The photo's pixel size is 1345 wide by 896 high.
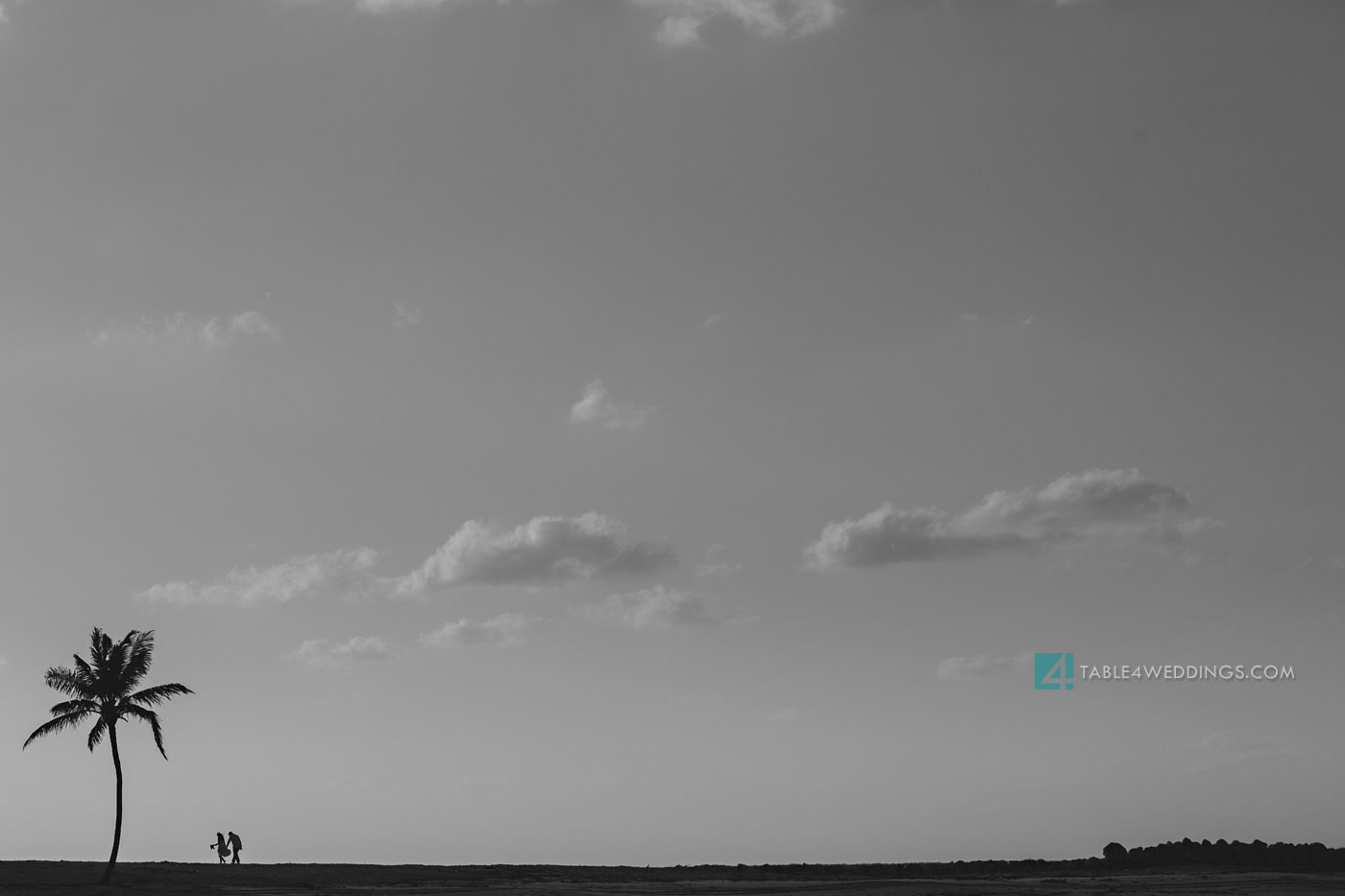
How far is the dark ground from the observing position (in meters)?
64.9

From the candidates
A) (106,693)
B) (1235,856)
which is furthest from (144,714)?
(1235,856)

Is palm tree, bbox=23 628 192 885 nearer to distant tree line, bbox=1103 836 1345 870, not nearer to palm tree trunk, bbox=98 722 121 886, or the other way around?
palm tree trunk, bbox=98 722 121 886

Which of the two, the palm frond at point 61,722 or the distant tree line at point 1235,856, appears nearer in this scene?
the palm frond at point 61,722

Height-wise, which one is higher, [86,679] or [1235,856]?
Result: [86,679]

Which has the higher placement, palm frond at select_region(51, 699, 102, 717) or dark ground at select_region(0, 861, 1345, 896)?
palm frond at select_region(51, 699, 102, 717)

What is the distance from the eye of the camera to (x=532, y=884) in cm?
7919

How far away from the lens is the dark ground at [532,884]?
64938mm

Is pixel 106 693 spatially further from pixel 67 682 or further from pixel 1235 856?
pixel 1235 856

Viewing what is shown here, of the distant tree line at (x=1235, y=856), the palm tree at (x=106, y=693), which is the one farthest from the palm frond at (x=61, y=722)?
the distant tree line at (x=1235, y=856)

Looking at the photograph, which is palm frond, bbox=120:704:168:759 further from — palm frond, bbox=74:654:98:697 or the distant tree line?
the distant tree line

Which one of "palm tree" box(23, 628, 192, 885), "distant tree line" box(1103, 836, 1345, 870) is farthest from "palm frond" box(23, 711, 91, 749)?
"distant tree line" box(1103, 836, 1345, 870)

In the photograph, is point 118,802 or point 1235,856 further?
point 1235,856

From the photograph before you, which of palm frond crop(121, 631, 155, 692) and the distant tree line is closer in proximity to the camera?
palm frond crop(121, 631, 155, 692)

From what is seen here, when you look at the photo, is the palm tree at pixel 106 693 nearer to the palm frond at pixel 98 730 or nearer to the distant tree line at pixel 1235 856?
the palm frond at pixel 98 730
